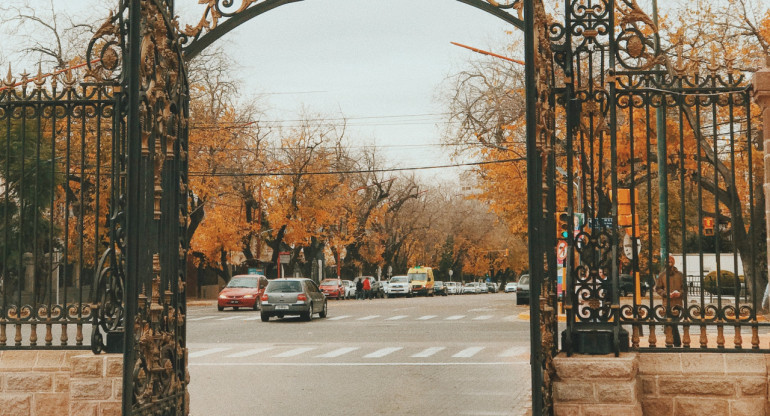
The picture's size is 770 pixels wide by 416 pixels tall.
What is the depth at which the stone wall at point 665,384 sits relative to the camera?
7.52 m

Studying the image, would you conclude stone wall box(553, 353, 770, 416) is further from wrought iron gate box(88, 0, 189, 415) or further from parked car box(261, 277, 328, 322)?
parked car box(261, 277, 328, 322)

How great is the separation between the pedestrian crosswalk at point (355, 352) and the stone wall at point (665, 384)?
30.7ft

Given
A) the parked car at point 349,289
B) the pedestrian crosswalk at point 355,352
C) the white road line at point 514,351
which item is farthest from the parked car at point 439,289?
the white road line at point 514,351

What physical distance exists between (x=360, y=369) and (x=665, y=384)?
886cm

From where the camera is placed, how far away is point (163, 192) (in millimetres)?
8305

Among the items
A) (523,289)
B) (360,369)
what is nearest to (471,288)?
(523,289)

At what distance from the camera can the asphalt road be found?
463 inches

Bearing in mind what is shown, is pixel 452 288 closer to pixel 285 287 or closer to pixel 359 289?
pixel 359 289

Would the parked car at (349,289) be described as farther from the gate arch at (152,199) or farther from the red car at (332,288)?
the gate arch at (152,199)

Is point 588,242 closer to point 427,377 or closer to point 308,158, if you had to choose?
point 427,377

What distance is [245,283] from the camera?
40281 mm

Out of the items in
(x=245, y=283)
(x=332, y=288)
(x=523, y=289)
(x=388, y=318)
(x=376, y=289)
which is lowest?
(x=388, y=318)

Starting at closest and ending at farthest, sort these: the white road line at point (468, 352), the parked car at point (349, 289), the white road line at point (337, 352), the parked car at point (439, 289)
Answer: the white road line at point (468, 352) → the white road line at point (337, 352) → the parked car at point (349, 289) → the parked car at point (439, 289)

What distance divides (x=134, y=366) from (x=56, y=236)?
21420mm
